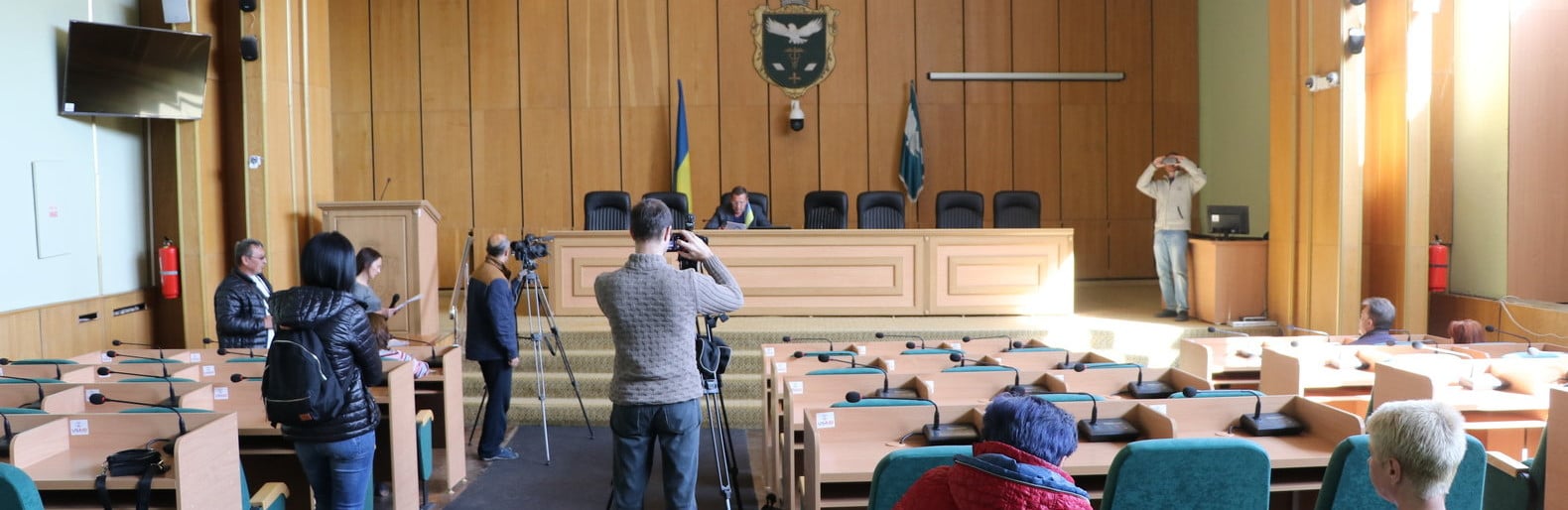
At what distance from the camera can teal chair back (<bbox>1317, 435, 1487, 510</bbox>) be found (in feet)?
8.69

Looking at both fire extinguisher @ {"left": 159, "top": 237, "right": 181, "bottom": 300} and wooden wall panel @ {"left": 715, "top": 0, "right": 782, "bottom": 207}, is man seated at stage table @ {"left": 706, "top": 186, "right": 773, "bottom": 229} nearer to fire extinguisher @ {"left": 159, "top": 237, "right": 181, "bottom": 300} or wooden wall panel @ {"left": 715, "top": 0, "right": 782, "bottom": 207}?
wooden wall panel @ {"left": 715, "top": 0, "right": 782, "bottom": 207}

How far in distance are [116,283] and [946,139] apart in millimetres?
7008

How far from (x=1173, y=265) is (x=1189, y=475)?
6.12 meters

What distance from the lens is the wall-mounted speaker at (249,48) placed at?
7328mm

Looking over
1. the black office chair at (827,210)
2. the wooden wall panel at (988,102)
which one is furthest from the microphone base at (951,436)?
the wooden wall panel at (988,102)

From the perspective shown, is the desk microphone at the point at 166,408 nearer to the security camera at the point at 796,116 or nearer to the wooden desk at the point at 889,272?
the wooden desk at the point at 889,272

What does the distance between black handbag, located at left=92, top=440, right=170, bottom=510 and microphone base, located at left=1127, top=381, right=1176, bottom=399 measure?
3214 millimetres

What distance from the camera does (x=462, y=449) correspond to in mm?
5305

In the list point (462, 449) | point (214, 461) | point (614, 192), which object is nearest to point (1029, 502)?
point (214, 461)

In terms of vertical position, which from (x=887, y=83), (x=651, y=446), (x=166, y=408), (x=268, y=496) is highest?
(x=887, y=83)

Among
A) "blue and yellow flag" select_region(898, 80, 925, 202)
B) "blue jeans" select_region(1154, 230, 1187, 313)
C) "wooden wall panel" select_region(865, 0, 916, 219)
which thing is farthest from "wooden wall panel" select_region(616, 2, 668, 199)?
"blue jeans" select_region(1154, 230, 1187, 313)

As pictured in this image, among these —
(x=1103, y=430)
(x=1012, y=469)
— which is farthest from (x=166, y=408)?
(x=1103, y=430)

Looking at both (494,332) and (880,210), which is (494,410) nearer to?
(494,332)

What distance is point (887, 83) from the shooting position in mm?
10641
